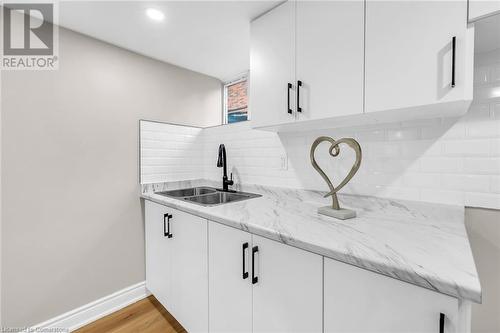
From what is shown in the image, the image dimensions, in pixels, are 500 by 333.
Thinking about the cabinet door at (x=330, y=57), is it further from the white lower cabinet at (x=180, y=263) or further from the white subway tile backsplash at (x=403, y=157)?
the white lower cabinet at (x=180, y=263)

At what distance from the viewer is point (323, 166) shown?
160cm

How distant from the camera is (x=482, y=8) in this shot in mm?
825

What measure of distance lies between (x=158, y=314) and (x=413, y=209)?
2026 millimetres

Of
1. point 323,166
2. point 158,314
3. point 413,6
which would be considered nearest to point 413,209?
point 323,166

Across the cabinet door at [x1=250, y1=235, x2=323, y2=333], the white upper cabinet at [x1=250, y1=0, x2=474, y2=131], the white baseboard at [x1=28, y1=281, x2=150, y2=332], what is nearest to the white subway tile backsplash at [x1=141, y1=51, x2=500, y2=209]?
the white upper cabinet at [x1=250, y1=0, x2=474, y2=131]

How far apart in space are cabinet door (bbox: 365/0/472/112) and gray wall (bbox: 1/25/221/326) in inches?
74.7

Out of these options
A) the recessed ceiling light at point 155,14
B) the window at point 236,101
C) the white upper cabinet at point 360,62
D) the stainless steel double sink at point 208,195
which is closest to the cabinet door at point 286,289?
the white upper cabinet at point 360,62

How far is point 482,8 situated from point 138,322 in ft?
8.85

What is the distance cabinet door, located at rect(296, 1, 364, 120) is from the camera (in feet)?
3.63

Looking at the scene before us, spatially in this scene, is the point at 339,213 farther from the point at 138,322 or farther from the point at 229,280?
the point at 138,322

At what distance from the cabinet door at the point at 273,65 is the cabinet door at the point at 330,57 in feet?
0.23

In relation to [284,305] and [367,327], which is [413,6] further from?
[284,305]

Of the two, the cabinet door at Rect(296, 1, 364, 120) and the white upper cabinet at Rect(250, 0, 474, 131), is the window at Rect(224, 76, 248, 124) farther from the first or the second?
the cabinet door at Rect(296, 1, 364, 120)

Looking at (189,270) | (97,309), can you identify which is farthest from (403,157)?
(97,309)
